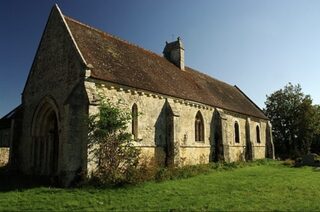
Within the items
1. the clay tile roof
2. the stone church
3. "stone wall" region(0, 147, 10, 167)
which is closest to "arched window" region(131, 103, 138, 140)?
the stone church

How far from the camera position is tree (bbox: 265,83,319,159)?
41.4m

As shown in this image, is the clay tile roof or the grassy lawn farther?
the clay tile roof

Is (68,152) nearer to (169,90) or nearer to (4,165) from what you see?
(169,90)

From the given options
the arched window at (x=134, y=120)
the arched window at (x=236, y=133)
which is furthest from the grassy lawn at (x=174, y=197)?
the arched window at (x=236, y=133)

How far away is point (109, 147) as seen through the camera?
14.0 metres

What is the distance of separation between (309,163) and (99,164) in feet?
68.7

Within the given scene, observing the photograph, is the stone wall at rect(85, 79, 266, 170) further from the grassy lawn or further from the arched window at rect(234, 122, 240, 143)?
the grassy lawn

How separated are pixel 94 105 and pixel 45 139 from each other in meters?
5.92

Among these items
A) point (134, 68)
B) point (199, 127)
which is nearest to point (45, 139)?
point (134, 68)

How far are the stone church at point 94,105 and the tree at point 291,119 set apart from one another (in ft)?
76.1

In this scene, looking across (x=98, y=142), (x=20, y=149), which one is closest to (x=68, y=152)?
(x=98, y=142)

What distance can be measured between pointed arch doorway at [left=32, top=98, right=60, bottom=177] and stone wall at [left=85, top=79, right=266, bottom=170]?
4226mm

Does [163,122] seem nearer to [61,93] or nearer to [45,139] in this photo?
[61,93]

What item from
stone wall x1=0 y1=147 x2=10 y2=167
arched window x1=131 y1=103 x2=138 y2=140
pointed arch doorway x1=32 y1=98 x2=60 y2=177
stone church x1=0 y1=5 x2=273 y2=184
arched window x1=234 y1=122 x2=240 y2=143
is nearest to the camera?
stone church x1=0 y1=5 x2=273 y2=184
